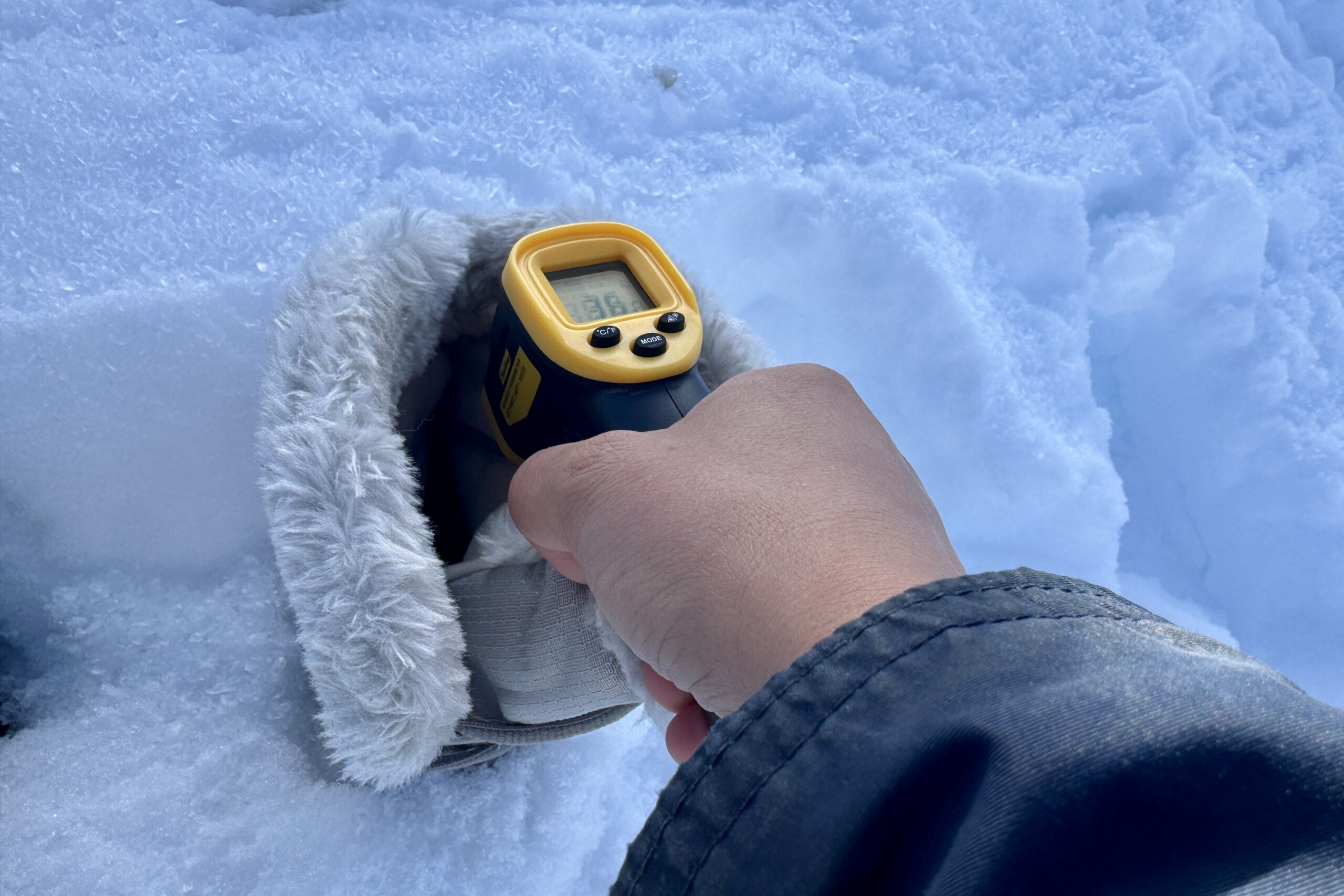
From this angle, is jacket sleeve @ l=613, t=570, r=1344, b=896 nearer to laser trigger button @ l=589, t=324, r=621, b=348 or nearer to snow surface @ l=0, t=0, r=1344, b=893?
laser trigger button @ l=589, t=324, r=621, b=348

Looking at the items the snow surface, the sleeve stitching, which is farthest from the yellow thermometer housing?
the sleeve stitching

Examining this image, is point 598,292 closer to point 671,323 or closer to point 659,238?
point 671,323

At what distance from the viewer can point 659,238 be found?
2.52 feet

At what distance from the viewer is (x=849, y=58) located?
3.04ft

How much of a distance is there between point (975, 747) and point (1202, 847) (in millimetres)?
55

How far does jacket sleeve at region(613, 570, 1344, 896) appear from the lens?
20 cm

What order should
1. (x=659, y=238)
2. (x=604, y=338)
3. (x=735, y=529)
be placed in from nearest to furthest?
(x=735, y=529) < (x=604, y=338) < (x=659, y=238)

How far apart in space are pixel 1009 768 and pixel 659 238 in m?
0.63

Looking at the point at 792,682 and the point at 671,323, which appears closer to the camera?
the point at 792,682

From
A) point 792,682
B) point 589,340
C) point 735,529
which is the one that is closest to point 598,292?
point 589,340

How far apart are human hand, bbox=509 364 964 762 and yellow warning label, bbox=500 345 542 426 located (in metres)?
0.08

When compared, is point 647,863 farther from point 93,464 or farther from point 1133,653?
point 93,464

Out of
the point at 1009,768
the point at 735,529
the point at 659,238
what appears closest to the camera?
the point at 1009,768

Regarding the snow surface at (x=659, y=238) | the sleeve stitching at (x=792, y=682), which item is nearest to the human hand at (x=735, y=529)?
the sleeve stitching at (x=792, y=682)
